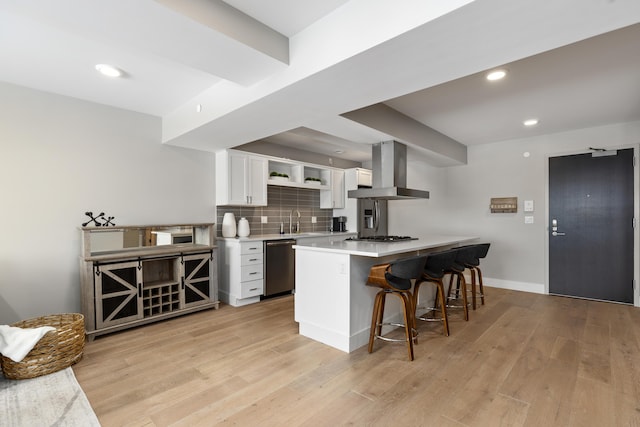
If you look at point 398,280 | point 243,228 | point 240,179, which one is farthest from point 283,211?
point 398,280

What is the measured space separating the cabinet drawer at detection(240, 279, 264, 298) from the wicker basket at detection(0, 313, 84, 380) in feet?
5.91

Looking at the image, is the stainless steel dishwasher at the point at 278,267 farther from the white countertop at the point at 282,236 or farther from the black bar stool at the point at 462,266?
the black bar stool at the point at 462,266

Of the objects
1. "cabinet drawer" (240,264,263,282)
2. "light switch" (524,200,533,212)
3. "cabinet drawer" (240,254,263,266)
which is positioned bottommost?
"cabinet drawer" (240,264,263,282)

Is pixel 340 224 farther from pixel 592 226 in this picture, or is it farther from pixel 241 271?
pixel 592 226

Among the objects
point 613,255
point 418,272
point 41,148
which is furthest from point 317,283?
point 613,255

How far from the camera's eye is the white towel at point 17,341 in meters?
2.21

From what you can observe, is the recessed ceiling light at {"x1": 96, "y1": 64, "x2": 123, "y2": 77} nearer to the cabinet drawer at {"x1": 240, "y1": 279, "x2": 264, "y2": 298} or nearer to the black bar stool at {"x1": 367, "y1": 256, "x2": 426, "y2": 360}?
the cabinet drawer at {"x1": 240, "y1": 279, "x2": 264, "y2": 298}

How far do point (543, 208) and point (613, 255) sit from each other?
996 mm

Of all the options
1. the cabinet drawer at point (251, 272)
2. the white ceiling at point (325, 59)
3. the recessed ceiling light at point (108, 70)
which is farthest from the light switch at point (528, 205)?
the recessed ceiling light at point (108, 70)

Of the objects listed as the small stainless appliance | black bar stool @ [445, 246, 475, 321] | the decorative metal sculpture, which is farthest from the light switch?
the decorative metal sculpture

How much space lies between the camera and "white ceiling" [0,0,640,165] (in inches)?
62.8

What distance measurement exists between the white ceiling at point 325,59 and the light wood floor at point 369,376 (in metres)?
2.12

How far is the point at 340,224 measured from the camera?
5957mm

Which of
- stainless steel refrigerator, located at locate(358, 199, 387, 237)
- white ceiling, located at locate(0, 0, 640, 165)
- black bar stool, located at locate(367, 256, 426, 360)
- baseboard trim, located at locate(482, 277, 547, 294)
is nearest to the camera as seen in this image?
white ceiling, located at locate(0, 0, 640, 165)
